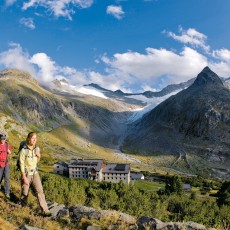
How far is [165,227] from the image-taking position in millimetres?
16625

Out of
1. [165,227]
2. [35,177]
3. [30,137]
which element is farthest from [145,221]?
[30,137]

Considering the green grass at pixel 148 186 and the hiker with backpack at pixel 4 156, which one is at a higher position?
the hiker with backpack at pixel 4 156

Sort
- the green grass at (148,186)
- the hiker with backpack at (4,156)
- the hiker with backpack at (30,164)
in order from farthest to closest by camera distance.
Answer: the green grass at (148,186), the hiker with backpack at (4,156), the hiker with backpack at (30,164)

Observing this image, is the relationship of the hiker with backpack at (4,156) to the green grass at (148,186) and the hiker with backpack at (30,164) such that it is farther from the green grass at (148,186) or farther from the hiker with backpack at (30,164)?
the green grass at (148,186)

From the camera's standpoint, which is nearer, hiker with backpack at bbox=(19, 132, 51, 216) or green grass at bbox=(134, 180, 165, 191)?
hiker with backpack at bbox=(19, 132, 51, 216)

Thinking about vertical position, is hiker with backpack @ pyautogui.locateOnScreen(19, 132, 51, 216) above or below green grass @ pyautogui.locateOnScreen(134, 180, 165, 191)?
above

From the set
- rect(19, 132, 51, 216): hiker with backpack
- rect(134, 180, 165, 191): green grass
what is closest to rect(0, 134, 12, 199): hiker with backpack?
rect(19, 132, 51, 216): hiker with backpack

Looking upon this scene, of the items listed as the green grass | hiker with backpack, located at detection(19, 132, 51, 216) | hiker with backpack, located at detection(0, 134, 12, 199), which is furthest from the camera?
the green grass

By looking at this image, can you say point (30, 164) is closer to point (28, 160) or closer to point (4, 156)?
point (28, 160)

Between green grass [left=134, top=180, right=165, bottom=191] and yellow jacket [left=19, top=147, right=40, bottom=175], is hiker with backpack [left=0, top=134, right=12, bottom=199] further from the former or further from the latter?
green grass [left=134, top=180, right=165, bottom=191]

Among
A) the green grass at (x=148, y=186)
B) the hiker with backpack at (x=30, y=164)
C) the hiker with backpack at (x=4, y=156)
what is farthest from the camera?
the green grass at (x=148, y=186)

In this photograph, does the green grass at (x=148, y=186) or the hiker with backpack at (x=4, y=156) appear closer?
the hiker with backpack at (x=4, y=156)

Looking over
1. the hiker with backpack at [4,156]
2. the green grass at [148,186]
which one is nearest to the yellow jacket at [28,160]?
the hiker with backpack at [4,156]

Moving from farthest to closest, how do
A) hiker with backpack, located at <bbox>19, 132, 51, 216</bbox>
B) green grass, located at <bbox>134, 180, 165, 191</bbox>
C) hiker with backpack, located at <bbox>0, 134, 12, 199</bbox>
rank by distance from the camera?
green grass, located at <bbox>134, 180, 165, 191</bbox>, hiker with backpack, located at <bbox>0, 134, 12, 199</bbox>, hiker with backpack, located at <bbox>19, 132, 51, 216</bbox>
